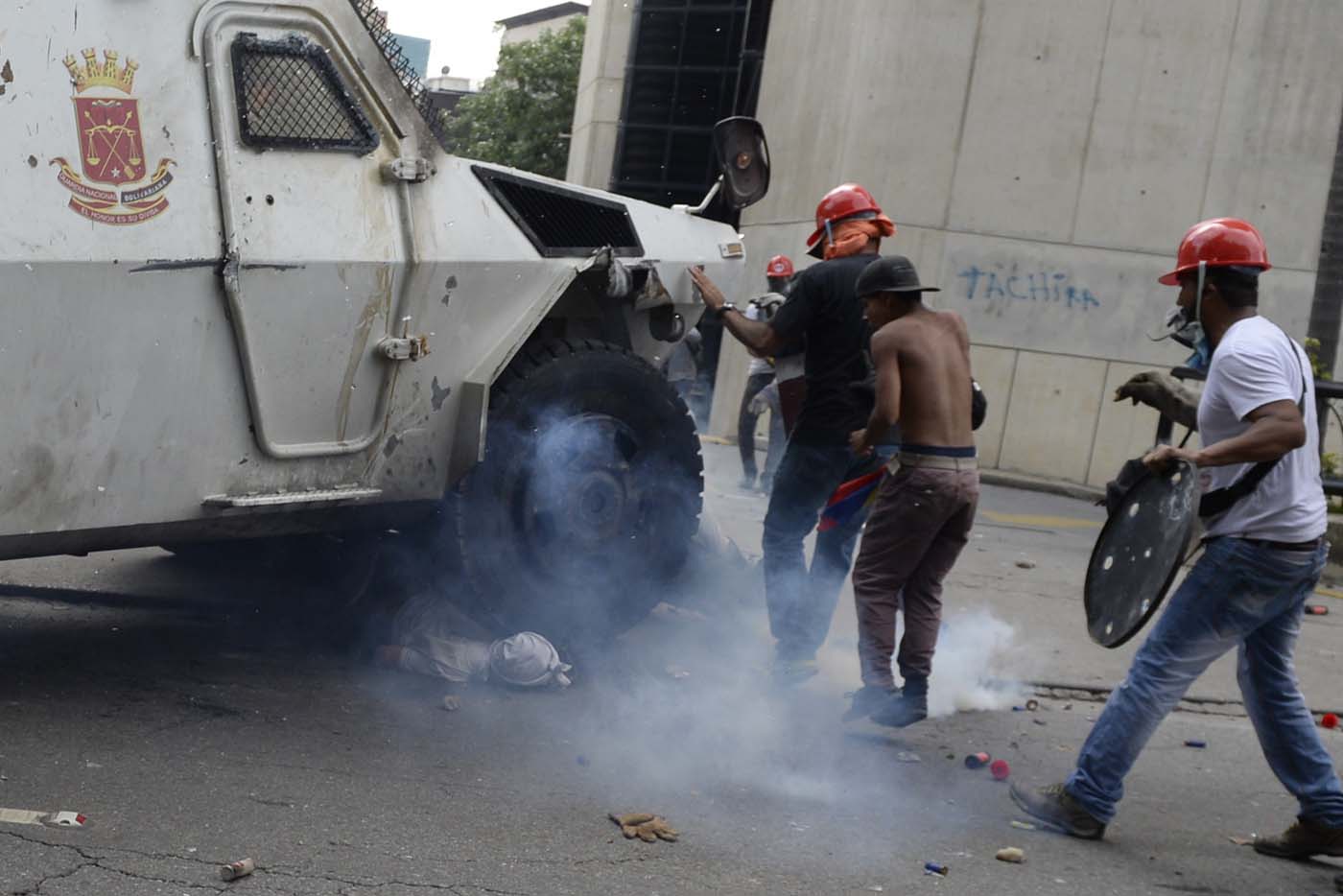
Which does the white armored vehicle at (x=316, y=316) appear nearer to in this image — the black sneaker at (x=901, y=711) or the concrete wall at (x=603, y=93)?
the black sneaker at (x=901, y=711)

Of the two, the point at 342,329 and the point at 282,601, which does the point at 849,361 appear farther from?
the point at 282,601

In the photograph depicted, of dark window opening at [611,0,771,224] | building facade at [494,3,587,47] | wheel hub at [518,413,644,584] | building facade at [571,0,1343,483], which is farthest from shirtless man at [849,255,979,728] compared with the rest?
building facade at [494,3,587,47]

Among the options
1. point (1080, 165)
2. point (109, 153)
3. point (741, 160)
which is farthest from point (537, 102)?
point (109, 153)

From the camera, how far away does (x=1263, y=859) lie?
4.56 meters

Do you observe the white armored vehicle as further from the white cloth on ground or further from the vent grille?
the white cloth on ground

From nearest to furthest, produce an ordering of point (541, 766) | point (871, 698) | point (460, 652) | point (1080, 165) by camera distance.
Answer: point (541, 766)
point (871, 698)
point (460, 652)
point (1080, 165)

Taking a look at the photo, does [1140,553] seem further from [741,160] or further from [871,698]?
[741,160]

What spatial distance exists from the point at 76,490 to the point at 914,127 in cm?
1221

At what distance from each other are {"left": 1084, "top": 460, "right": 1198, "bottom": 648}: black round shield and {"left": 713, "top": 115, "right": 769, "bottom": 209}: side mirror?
2.01 metres

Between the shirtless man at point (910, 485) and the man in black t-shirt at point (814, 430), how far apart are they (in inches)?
18.1

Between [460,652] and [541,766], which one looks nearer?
[541,766]

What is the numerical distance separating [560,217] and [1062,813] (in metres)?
2.60

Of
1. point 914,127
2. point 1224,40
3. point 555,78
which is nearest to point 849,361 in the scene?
point 914,127

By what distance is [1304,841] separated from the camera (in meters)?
4.53
